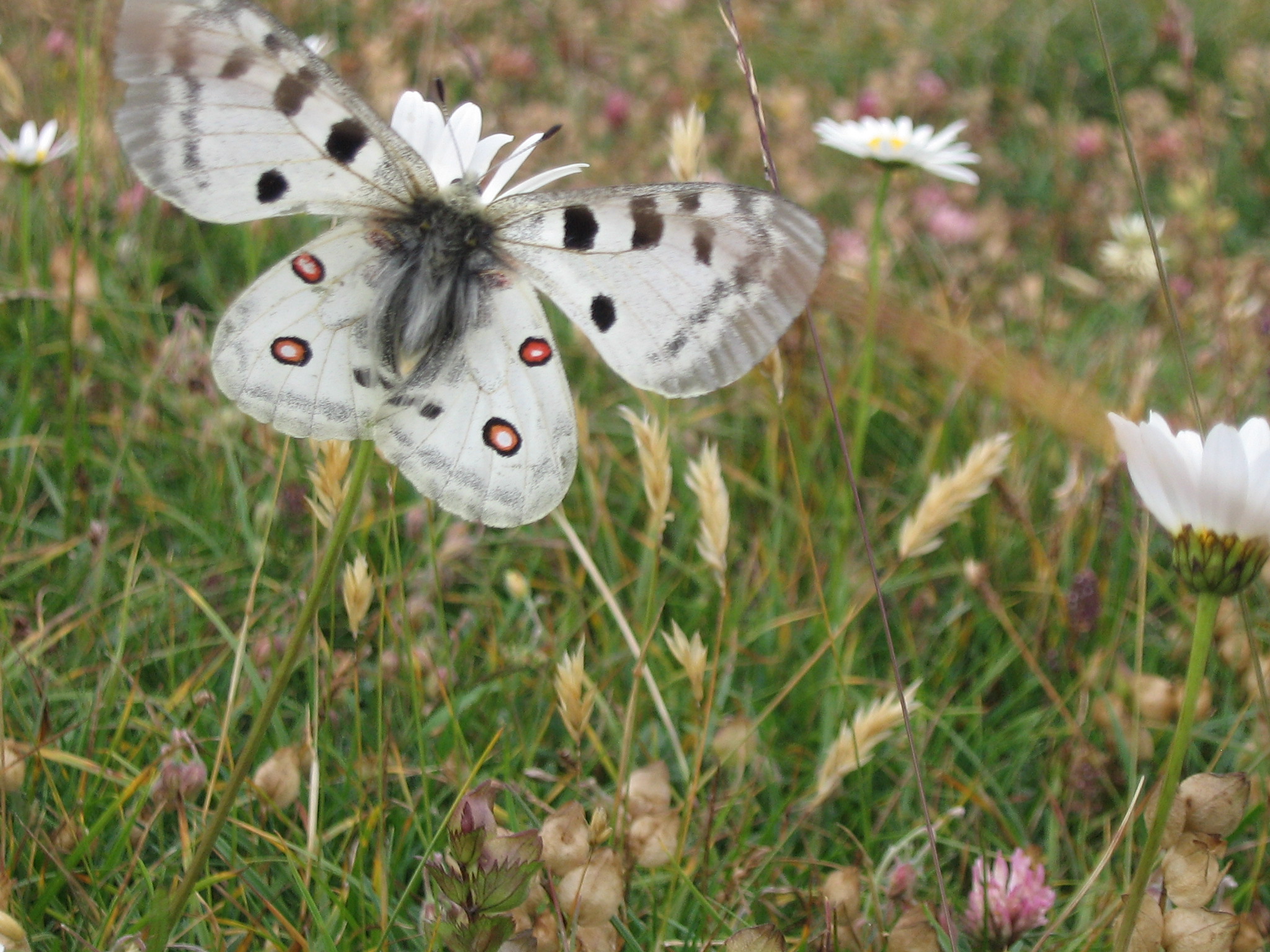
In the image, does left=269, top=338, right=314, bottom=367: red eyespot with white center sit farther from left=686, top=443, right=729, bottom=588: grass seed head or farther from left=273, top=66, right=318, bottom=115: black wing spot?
left=686, top=443, right=729, bottom=588: grass seed head

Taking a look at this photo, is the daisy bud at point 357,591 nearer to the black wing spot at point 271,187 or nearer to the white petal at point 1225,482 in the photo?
the black wing spot at point 271,187

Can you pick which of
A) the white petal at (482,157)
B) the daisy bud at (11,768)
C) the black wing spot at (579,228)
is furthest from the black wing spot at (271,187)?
the daisy bud at (11,768)

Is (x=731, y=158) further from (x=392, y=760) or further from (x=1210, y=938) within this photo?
(x=1210, y=938)

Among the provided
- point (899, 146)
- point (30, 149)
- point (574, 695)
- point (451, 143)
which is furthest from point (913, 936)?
point (30, 149)

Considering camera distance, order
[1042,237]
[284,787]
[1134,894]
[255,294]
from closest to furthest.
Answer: [1134,894] < [255,294] < [284,787] < [1042,237]

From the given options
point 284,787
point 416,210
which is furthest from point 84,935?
point 416,210

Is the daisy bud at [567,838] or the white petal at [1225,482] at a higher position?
the white petal at [1225,482]
